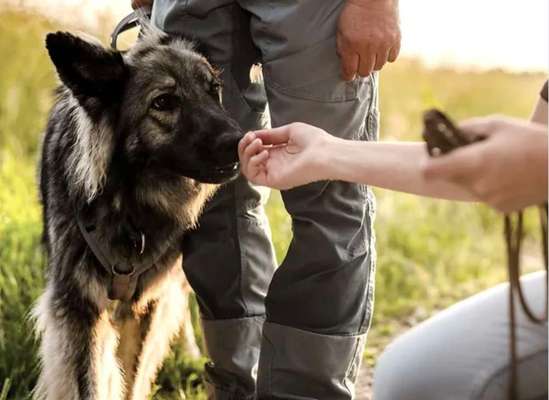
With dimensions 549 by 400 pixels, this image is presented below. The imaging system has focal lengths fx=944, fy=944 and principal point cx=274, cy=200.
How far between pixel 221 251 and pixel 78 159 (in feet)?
1.75

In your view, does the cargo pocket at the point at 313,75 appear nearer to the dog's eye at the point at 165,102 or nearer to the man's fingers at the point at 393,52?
the man's fingers at the point at 393,52

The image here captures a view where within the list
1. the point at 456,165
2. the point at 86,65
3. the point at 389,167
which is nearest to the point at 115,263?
the point at 86,65

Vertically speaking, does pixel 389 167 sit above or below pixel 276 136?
above

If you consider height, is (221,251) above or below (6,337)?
above

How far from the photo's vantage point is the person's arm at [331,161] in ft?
5.76

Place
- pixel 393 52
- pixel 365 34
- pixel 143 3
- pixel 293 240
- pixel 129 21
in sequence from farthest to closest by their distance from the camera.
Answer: pixel 143 3, pixel 129 21, pixel 293 240, pixel 393 52, pixel 365 34

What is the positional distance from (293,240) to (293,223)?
0.05m

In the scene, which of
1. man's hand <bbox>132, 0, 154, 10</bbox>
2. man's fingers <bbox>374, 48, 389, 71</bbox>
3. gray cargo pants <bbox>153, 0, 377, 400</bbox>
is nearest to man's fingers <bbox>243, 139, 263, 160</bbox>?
gray cargo pants <bbox>153, 0, 377, 400</bbox>

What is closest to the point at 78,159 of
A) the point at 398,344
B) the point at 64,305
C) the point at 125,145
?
the point at 125,145

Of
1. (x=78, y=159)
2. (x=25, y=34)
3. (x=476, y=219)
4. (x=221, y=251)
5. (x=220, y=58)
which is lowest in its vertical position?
(x=476, y=219)

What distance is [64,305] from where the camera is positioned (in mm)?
2949

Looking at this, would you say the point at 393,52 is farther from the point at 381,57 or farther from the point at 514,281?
the point at 514,281

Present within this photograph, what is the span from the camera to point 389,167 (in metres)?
1.78

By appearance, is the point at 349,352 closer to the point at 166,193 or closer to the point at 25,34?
the point at 166,193
